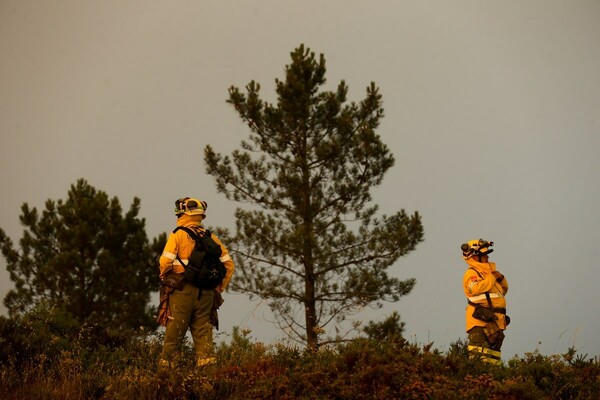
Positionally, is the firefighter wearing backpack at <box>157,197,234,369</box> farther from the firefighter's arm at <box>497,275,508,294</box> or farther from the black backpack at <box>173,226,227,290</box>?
the firefighter's arm at <box>497,275,508,294</box>

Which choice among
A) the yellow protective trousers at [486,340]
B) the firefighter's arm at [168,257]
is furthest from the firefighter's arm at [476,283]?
the firefighter's arm at [168,257]

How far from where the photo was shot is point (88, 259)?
2656 centimetres

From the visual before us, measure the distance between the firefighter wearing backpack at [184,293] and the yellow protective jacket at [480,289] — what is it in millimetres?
3351

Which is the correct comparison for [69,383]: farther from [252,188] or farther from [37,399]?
[252,188]

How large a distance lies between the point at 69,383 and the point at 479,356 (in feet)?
13.7

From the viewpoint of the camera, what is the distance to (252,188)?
916 inches

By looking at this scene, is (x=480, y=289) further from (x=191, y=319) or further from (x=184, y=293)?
(x=184, y=293)

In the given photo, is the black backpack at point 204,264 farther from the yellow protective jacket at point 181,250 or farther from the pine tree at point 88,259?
the pine tree at point 88,259

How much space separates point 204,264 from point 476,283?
3.79 m

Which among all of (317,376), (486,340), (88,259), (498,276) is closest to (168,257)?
(317,376)

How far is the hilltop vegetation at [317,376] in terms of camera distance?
7355 mm

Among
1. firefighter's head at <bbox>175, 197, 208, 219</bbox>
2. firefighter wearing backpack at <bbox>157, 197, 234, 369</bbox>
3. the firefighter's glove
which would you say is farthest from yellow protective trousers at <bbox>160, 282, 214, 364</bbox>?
the firefighter's glove

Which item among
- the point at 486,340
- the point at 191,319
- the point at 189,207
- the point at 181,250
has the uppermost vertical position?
the point at 189,207

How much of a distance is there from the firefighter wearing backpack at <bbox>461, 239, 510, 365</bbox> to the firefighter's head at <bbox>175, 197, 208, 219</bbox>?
3.66m
